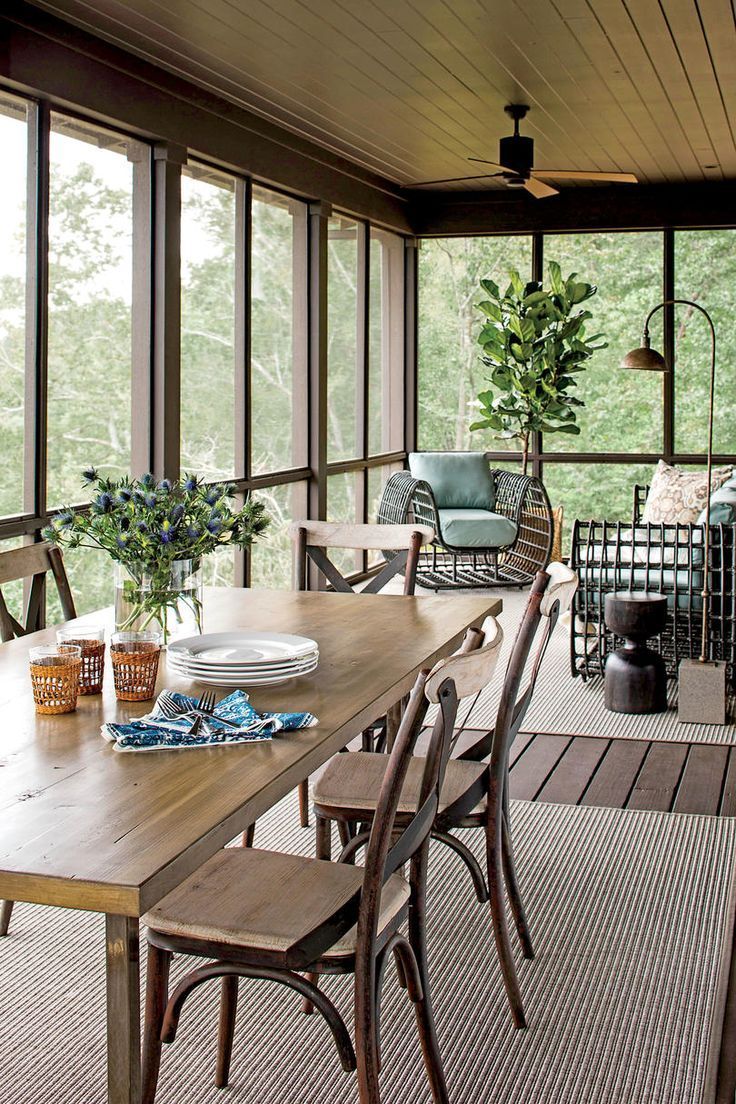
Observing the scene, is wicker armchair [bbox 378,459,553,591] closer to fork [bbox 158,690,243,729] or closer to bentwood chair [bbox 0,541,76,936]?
bentwood chair [bbox 0,541,76,936]

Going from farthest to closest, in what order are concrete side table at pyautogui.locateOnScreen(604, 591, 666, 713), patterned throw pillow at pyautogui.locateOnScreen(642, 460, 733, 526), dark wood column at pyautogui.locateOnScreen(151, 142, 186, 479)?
patterned throw pillow at pyautogui.locateOnScreen(642, 460, 733, 526) → dark wood column at pyautogui.locateOnScreen(151, 142, 186, 479) → concrete side table at pyautogui.locateOnScreen(604, 591, 666, 713)

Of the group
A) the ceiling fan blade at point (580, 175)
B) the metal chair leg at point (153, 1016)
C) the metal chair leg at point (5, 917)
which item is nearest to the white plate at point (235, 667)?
the metal chair leg at point (153, 1016)

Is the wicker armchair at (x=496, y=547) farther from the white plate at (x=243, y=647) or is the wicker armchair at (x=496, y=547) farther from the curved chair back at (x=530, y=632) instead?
the white plate at (x=243, y=647)

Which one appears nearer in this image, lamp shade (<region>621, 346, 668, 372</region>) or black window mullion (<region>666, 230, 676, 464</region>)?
lamp shade (<region>621, 346, 668, 372</region>)

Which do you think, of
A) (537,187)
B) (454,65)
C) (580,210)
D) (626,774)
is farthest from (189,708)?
(580,210)

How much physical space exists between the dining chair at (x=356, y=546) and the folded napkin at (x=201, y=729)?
4.58 feet

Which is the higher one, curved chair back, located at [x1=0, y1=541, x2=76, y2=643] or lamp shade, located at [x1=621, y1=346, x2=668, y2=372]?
lamp shade, located at [x1=621, y1=346, x2=668, y2=372]

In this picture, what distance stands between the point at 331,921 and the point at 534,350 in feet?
22.6

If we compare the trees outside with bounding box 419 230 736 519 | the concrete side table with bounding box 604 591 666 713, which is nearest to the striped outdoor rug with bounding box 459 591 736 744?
the concrete side table with bounding box 604 591 666 713

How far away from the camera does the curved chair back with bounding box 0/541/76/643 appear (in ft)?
9.32

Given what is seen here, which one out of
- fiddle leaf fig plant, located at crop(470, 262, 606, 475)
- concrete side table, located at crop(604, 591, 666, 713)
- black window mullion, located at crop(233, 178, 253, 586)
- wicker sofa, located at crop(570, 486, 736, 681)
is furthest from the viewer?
fiddle leaf fig plant, located at crop(470, 262, 606, 475)

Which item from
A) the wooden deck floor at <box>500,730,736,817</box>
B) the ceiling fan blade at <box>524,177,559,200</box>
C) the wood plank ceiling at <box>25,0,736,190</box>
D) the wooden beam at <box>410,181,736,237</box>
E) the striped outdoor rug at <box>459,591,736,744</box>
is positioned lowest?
the wooden deck floor at <box>500,730,736,817</box>

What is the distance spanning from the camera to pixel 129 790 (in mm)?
1675

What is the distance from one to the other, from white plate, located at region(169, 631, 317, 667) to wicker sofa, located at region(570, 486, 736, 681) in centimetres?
283
